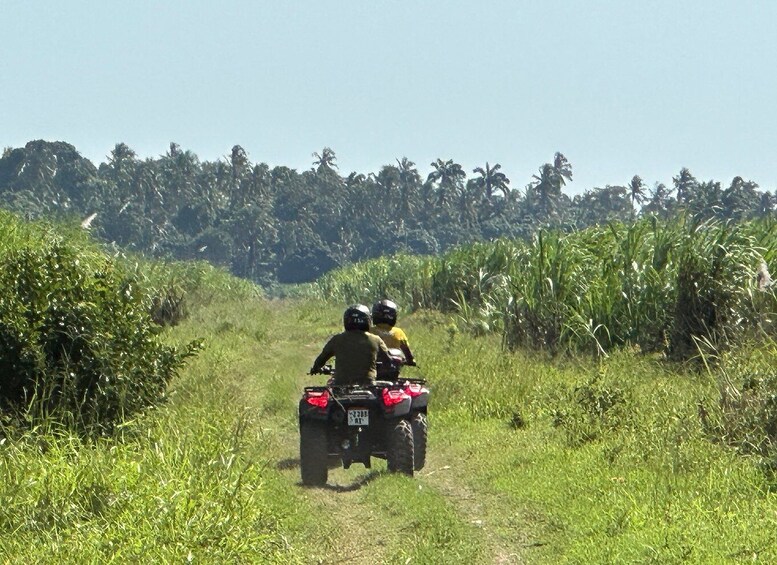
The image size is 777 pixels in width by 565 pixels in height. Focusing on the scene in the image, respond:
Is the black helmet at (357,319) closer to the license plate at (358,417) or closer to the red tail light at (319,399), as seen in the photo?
the red tail light at (319,399)

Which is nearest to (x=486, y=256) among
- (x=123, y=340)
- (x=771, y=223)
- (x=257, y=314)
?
(x=257, y=314)

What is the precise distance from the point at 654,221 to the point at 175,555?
1472cm

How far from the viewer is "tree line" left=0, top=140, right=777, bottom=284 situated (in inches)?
4365

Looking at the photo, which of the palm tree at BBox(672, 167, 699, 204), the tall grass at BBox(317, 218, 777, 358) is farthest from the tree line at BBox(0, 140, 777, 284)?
the tall grass at BBox(317, 218, 777, 358)

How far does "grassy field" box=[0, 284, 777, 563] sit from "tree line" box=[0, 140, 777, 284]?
93.5 meters

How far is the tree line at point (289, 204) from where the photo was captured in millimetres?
110875

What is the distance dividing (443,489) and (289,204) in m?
113

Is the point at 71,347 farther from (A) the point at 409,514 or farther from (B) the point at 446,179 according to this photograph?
(B) the point at 446,179

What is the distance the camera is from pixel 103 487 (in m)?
8.60

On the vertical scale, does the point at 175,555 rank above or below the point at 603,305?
below

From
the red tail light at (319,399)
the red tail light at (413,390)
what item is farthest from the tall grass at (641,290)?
the red tail light at (319,399)

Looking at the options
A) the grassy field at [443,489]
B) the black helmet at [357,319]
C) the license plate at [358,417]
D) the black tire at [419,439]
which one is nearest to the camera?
the grassy field at [443,489]

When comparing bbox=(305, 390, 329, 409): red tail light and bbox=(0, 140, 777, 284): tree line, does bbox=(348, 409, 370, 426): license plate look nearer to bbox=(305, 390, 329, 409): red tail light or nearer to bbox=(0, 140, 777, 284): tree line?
bbox=(305, 390, 329, 409): red tail light

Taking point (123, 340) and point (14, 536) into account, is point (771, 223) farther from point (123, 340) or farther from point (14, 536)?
point (14, 536)
